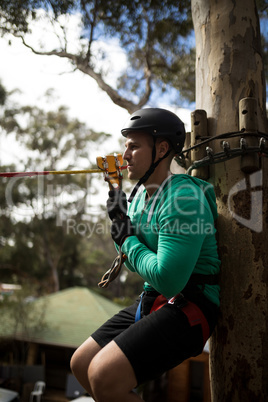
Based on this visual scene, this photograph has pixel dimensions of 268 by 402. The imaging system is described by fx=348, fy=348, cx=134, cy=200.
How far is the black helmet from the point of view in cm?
200

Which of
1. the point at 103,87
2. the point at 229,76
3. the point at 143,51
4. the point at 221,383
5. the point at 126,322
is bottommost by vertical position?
the point at 221,383

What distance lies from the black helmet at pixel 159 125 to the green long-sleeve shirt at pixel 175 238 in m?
0.30

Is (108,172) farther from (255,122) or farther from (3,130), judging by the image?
(3,130)

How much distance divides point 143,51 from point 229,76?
7.18 metres

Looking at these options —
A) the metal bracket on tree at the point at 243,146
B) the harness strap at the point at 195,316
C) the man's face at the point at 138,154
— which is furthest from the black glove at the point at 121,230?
the metal bracket on tree at the point at 243,146

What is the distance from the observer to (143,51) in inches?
341

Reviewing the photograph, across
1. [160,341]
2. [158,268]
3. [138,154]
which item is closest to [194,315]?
[160,341]

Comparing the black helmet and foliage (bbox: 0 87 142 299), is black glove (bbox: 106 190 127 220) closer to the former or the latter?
the black helmet

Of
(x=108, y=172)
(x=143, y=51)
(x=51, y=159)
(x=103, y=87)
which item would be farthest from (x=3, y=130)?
(x=108, y=172)

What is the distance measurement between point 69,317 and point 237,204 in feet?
66.1

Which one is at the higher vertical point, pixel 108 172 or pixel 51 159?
pixel 51 159

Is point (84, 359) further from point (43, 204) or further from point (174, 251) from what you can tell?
point (43, 204)

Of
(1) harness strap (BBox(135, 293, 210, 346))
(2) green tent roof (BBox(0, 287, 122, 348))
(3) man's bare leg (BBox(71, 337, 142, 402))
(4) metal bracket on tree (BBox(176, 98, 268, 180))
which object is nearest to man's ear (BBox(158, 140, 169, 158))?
(4) metal bracket on tree (BBox(176, 98, 268, 180))

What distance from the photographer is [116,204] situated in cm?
190
